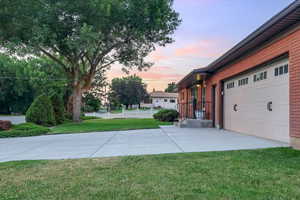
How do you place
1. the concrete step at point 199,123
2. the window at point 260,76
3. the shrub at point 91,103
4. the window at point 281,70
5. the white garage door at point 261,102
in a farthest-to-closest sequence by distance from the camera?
the shrub at point 91,103 → the concrete step at point 199,123 → the window at point 260,76 → the white garage door at point 261,102 → the window at point 281,70

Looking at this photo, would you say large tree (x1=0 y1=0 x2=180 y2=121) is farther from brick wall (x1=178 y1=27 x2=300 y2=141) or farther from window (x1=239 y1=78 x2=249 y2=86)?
brick wall (x1=178 y1=27 x2=300 y2=141)

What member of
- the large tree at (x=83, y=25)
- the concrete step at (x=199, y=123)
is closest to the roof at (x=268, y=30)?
the concrete step at (x=199, y=123)

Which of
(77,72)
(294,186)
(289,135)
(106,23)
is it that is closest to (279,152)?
(289,135)

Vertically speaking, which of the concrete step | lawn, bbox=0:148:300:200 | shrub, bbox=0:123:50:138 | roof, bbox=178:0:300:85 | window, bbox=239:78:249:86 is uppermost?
roof, bbox=178:0:300:85

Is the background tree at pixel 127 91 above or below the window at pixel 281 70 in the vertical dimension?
above

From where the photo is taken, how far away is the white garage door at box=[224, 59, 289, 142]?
6.35 m

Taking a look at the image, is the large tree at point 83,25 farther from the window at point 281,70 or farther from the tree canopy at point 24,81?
the tree canopy at point 24,81

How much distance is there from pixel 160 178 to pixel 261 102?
5431 millimetres

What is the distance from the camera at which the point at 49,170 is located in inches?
161

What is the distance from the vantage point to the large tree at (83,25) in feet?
36.2

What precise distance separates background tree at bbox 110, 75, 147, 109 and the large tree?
39.7 m

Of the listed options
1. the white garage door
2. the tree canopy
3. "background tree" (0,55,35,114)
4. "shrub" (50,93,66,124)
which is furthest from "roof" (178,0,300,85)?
"background tree" (0,55,35,114)

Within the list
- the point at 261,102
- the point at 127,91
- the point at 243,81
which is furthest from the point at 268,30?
the point at 127,91

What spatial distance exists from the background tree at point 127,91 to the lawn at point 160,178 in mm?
51064
